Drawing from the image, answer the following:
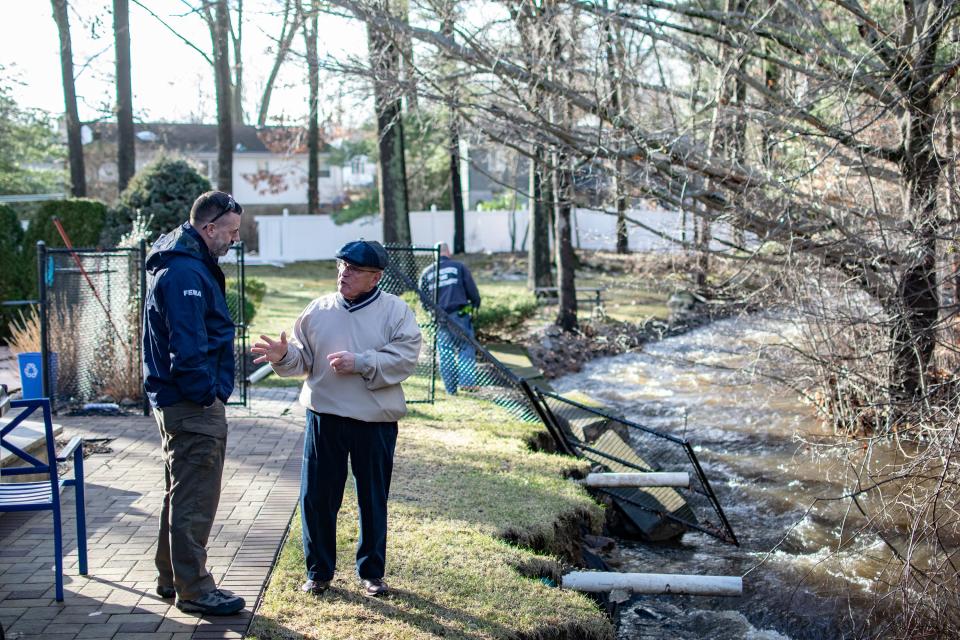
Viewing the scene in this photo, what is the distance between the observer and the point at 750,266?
33.1 feet

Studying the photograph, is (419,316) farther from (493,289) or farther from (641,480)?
(493,289)

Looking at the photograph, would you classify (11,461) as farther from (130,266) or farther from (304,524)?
(130,266)

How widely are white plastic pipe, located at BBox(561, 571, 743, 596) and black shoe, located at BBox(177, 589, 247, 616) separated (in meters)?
2.05

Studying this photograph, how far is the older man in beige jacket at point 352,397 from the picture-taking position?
5141 millimetres

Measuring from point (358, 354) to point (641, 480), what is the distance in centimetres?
339

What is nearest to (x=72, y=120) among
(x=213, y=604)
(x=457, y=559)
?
(x=457, y=559)

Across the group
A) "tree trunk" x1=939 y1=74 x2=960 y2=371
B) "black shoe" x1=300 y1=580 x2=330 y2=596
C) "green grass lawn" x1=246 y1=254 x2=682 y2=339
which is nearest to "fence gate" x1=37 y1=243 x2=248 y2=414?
"green grass lawn" x1=246 y1=254 x2=682 y2=339

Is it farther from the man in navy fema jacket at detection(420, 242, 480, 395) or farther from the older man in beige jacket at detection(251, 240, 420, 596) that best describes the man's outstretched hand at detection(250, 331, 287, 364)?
the man in navy fema jacket at detection(420, 242, 480, 395)

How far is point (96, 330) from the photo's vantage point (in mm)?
11469

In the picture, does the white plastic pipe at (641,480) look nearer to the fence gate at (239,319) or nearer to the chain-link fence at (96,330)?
the fence gate at (239,319)

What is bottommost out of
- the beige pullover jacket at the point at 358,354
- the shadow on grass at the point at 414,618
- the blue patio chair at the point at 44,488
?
the shadow on grass at the point at 414,618

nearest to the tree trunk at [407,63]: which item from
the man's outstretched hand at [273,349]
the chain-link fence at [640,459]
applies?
the chain-link fence at [640,459]

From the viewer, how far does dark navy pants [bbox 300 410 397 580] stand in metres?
5.19

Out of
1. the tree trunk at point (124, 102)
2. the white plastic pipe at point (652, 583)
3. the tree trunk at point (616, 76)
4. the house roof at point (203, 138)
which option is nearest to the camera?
the white plastic pipe at point (652, 583)
